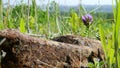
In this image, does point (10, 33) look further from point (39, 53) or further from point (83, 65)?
point (83, 65)

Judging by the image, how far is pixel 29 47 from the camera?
5.44 ft

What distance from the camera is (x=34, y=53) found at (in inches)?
65.2

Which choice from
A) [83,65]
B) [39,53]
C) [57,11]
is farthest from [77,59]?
[57,11]

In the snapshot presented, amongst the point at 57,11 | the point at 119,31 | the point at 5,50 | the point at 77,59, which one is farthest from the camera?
the point at 57,11

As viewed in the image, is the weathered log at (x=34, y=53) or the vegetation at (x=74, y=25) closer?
the vegetation at (x=74, y=25)

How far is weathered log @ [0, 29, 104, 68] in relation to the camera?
1.63 meters

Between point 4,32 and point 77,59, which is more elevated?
point 4,32

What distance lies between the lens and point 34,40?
1.68 metres

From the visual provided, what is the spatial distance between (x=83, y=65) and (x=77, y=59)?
5 centimetres

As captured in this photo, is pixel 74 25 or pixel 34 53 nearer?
pixel 34 53

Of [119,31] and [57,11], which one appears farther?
[57,11]

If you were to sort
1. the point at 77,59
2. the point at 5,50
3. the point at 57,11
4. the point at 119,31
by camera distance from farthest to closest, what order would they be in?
the point at 57,11
the point at 77,59
the point at 5,50
the point at 119,31

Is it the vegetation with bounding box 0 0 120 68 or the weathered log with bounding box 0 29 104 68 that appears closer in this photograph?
the vegetation with bounding box 0 0 120 68

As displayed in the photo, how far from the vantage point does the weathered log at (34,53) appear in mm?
1627
